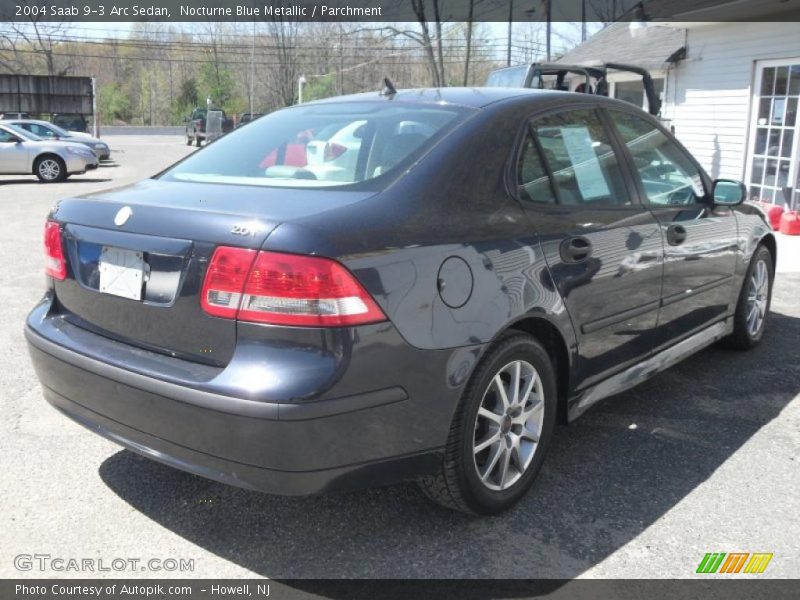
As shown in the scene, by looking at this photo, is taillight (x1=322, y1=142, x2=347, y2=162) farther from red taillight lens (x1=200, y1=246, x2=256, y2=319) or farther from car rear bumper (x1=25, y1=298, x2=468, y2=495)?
car rear bumper (x1=25, y1=298, x2=468, y2=495)

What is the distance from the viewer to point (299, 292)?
228cm

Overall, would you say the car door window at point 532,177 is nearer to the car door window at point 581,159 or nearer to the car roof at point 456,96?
the car door window at point 581,159

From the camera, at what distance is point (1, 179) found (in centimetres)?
1994

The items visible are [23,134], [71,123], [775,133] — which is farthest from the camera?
[71,123]

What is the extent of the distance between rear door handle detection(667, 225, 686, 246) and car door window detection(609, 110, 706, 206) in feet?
0.47

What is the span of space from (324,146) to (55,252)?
1.16 metres

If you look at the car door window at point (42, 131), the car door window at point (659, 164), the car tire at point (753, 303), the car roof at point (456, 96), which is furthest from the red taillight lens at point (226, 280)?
the car door window at point (42, 131)

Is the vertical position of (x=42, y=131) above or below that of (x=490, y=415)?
above

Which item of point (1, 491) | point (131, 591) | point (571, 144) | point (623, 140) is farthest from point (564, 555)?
point (1, 491)

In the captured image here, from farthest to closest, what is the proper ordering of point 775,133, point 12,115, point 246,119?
1. point 12,115
2. point 246,119
3. point 775,133

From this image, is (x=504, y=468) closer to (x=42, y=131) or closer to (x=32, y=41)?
(x=42, y=131)

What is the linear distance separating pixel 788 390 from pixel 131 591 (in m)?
3.68

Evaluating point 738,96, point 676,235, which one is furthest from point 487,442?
point 738,96

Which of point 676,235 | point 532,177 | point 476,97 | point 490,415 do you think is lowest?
point 490,415
